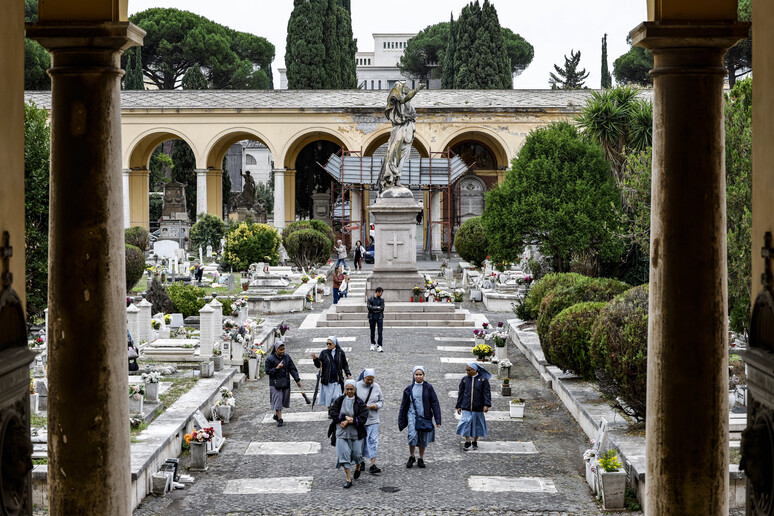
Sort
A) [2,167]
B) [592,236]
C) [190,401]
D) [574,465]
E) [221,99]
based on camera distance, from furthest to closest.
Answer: [221,99], [592,236], [190,401], [574,465], [2,167]

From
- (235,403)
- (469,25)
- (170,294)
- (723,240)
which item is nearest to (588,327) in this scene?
(235,403)

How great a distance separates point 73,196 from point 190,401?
6.50 meters

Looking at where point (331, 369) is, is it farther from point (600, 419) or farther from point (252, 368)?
point (252, 368)

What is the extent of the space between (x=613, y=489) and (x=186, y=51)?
5013 cm

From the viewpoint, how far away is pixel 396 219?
809 inches

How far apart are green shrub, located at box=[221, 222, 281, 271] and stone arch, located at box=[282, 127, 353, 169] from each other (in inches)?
374

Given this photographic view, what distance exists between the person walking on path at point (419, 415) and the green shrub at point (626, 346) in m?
1.83

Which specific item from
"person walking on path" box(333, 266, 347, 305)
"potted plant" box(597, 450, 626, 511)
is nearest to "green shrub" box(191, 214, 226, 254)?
"person walking on path" box(333, 266, 347, 305)

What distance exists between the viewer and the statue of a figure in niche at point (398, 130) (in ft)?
66.2

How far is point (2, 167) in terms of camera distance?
173 inches

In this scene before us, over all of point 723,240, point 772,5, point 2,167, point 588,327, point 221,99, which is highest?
point 221,99

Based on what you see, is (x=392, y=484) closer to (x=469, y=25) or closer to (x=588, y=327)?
(x=588, y=327)

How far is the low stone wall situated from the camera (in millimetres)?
7586

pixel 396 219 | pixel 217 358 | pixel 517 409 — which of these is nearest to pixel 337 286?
pixel 396 219
